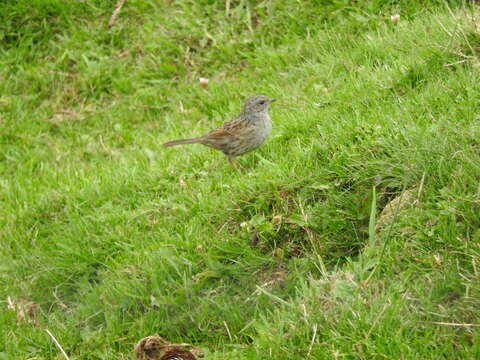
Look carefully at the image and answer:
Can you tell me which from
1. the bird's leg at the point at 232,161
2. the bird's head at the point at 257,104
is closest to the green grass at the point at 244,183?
the bird's leg at the point at 232,161

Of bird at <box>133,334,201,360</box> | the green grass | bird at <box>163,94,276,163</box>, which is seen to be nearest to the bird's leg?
bird at <box>163,94,276,163</box>

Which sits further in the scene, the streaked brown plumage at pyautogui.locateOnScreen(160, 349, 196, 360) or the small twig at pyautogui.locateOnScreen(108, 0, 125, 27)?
the small twig at pyautogui.locateOnScreen(108, 0, 125, 27)

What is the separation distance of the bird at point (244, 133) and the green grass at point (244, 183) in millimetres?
131

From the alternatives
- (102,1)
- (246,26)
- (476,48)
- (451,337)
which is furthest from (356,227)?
(102,1)

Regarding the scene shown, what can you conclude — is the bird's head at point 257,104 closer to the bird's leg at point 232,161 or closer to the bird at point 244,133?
the bird at point 244,133

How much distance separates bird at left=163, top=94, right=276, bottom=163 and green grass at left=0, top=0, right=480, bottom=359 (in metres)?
0.13

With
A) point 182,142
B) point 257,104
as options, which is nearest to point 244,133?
point 257,104

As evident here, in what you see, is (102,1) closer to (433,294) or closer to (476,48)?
(476,48)

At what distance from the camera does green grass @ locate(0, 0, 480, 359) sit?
444cm

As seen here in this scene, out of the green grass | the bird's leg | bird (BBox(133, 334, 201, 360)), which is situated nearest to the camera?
the green grass

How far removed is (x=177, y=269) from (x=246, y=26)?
4.98m

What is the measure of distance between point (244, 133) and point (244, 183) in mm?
1082

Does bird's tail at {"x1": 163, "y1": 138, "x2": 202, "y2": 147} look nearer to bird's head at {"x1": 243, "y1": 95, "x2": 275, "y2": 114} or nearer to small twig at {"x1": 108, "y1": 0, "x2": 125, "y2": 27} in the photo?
bird's head at {"x1": 243, "y1": 95, "x2": 275, "y2": 114}

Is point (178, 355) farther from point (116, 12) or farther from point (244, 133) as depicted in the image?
point (116, 12)
